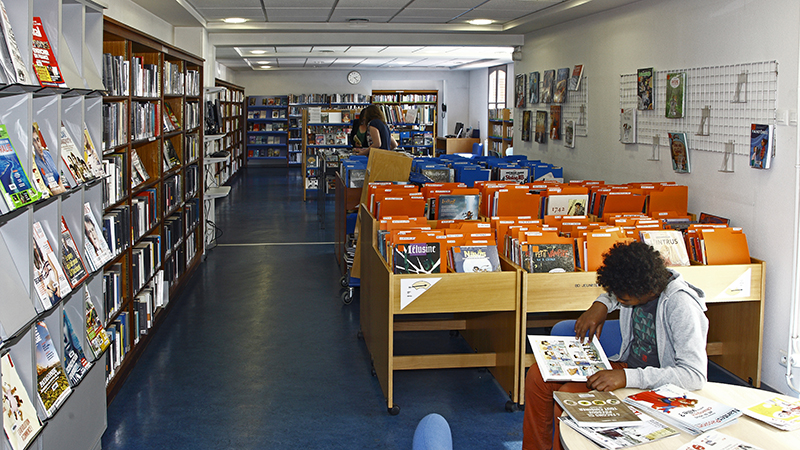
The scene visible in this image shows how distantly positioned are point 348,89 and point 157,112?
1423 centimetres

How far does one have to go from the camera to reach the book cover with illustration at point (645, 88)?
5.57m

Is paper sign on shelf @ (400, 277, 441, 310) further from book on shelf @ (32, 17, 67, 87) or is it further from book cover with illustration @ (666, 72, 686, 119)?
book cover with illustration @ (666, 72, 686, 119)

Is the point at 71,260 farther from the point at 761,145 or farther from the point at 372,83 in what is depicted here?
the point at 372,83

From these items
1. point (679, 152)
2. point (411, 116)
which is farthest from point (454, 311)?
point (411, 116)

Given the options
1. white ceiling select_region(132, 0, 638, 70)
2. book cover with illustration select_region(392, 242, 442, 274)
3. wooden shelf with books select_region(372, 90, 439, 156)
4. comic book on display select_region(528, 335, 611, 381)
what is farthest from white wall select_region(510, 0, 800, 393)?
wooden shelf with books select_region(372, 90, 439, 156)

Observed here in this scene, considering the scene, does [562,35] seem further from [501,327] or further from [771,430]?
[771,430]

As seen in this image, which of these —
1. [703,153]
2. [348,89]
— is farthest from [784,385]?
[348,89]

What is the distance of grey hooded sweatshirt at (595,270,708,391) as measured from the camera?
2.36m

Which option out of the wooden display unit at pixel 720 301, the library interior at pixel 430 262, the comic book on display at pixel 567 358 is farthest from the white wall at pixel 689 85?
the comic book on display at pixel 567 358

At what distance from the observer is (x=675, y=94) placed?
5.16m

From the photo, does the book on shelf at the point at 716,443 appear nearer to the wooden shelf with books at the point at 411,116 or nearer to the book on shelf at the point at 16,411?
the book on shelf at the point at 16,411

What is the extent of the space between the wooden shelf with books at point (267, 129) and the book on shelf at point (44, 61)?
54.6 ft

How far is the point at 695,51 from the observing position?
4926 millimetres

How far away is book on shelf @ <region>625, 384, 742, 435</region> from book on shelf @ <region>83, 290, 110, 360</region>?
239cm
